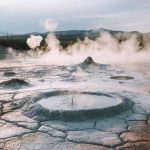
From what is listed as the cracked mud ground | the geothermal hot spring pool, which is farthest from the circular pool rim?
the geothermal hot spring pool

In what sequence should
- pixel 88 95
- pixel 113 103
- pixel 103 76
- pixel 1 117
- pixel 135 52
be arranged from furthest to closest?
pixel 135 52 < pixel 103 76 < pixel 88 95 < pixel 113 103 < pixel 1 117

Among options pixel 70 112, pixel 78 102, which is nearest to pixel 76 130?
pixel 70 112

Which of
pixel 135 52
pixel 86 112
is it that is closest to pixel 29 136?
pixel 86 112

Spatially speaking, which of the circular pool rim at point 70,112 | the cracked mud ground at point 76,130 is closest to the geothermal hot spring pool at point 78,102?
the circular pool rim at point 70,112

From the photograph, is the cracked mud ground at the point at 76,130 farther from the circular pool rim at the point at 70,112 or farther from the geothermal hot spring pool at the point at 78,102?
the geothermal hot spring pool at the point at 78,102

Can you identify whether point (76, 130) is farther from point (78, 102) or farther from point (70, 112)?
point (78, 102)

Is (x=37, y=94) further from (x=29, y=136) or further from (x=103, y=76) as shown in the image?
(x=103, y=76)

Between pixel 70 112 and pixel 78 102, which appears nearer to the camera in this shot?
pixel 70 112

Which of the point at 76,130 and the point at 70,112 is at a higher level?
the point at 70,112

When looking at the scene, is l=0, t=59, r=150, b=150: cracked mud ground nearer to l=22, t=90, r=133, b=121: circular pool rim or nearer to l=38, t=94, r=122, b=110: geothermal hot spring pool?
l=22, t=90, r=133, b=121: circular pool rim
